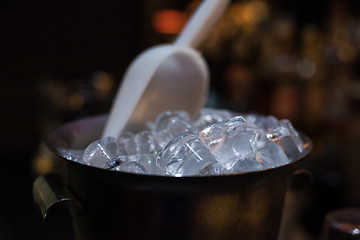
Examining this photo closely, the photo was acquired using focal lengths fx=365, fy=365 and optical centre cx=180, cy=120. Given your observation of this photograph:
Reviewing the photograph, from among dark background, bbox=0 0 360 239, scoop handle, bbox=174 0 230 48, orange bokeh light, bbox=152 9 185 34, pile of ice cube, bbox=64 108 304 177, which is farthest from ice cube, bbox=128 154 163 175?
orange bokeh light, bbox=152 9 185 34

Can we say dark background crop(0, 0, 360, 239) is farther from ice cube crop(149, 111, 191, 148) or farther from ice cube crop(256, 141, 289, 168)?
ice cube crop(256, 141, 289, 168)

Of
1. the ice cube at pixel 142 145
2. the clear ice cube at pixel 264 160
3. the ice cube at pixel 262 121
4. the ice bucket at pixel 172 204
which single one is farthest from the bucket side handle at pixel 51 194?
the ice cube at pixel 262 121

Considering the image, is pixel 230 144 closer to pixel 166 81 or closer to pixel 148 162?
pixel 148 162

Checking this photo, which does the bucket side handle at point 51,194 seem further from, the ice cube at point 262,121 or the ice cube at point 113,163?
the ice cube at point 262,121

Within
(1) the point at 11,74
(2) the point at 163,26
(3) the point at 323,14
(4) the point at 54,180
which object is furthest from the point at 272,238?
(1) the point at 11,74

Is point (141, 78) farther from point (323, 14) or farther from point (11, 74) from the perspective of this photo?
point (11, 74)
